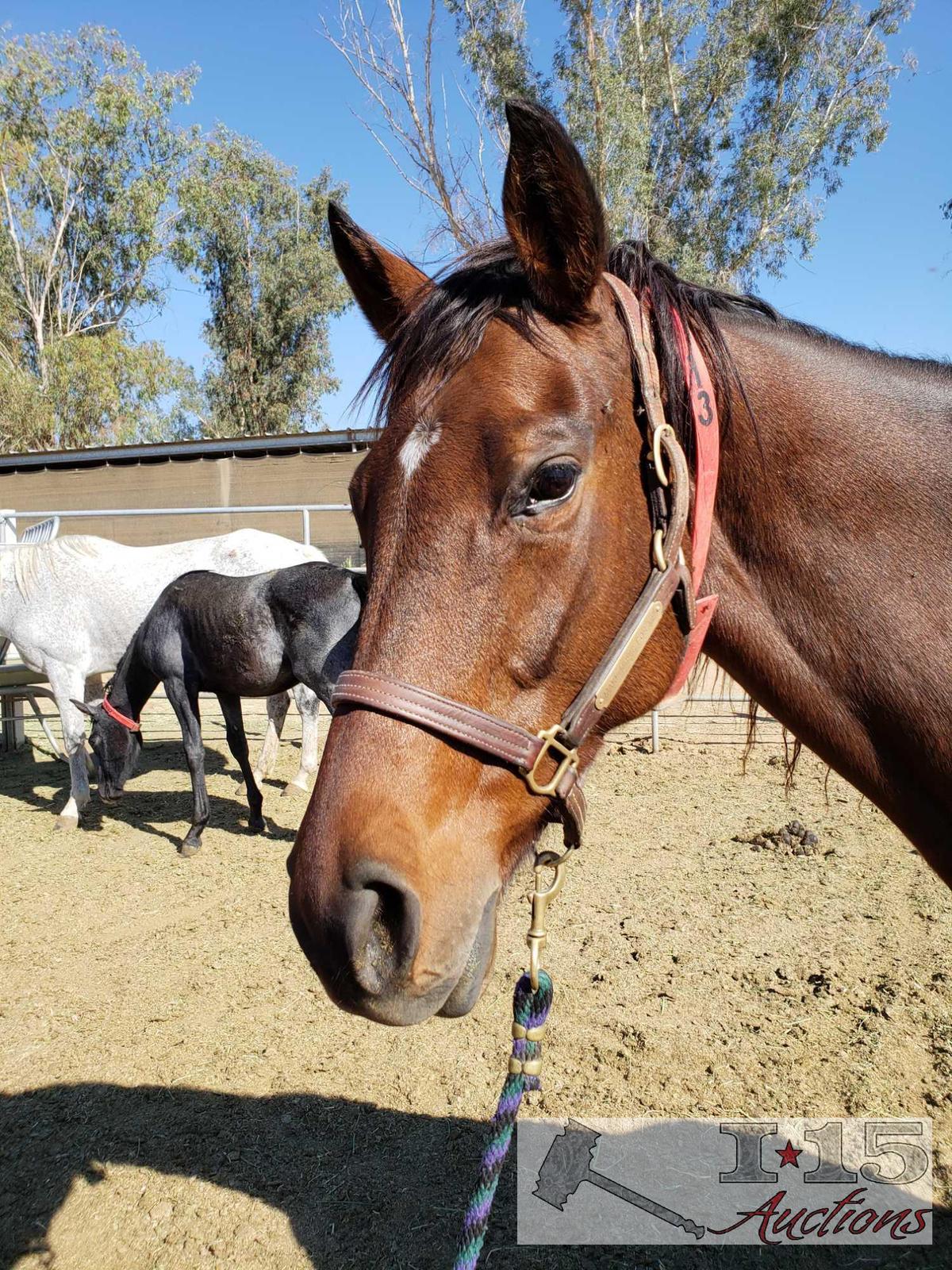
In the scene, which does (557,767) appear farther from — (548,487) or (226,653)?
(226,653)

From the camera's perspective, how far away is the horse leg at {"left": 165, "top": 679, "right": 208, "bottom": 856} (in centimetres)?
559

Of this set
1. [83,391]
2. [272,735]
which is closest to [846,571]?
[272,735]

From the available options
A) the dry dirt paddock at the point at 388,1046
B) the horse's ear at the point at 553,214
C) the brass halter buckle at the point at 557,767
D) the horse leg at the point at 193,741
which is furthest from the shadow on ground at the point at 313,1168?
the horse leg at the point at 193,741

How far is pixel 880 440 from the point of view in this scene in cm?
139

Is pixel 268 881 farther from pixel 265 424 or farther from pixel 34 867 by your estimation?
pixel 265 424

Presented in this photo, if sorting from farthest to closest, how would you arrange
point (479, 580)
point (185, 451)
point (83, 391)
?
point (83, 391)
point (185, 451)
point (479, 580)

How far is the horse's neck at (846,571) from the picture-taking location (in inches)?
51.9

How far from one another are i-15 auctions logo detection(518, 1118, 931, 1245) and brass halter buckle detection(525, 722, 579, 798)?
72.6 inches

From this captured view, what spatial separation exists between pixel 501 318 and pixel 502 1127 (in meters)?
1.48

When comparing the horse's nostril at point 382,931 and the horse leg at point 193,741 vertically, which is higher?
the horse's nostril at point 382,931

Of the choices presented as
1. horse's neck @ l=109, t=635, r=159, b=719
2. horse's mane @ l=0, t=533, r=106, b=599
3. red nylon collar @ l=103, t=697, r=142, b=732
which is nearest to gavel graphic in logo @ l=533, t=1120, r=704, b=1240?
red nylon collar @ l=103, t=697, r=142, b=732

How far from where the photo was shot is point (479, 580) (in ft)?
3.91

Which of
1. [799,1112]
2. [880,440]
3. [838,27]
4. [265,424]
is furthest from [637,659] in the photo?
[265,424]

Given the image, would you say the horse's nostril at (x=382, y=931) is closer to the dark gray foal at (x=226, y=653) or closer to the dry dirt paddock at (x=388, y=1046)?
the dry dirt paddock at (x=388, y=1046)
